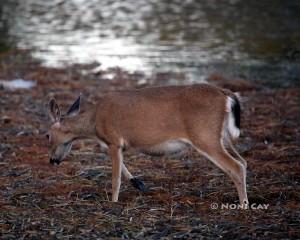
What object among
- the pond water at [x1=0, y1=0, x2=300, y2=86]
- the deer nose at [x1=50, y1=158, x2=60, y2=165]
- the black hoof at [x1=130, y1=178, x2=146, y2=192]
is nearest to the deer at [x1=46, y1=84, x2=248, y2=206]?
the black hoof at [x1=130, y1=178, x2=146, y2=192]

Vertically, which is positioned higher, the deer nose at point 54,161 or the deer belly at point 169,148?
the deer belly at point 169,148

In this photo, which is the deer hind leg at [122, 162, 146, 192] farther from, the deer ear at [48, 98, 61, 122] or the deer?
the deer ear at [48, 98, 61, 122]

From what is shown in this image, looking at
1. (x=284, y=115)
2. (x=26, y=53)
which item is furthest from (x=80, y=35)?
(x=284, y=115)

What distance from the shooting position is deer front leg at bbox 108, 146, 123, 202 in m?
8.15

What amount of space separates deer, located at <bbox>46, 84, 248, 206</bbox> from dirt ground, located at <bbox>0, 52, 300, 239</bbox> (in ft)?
1.26

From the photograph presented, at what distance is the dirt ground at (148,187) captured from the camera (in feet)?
22.4

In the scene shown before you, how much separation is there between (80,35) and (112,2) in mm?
9450

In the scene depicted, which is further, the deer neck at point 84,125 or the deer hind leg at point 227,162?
the deer neck at point 84,125

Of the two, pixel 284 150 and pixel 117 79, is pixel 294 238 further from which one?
pixel 117 79

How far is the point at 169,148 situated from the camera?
26.9ft

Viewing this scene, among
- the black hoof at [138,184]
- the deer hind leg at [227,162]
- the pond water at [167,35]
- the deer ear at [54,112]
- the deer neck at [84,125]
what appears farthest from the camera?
the pond water at [167,35]

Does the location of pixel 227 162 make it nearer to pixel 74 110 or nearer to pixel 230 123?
pixel 230 123

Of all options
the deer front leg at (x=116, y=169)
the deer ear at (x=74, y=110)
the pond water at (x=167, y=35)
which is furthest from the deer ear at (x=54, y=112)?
the pond water at (x=167, y=35)

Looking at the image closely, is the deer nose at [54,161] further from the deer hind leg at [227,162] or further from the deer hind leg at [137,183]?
the deer hind leg at [227,162]
